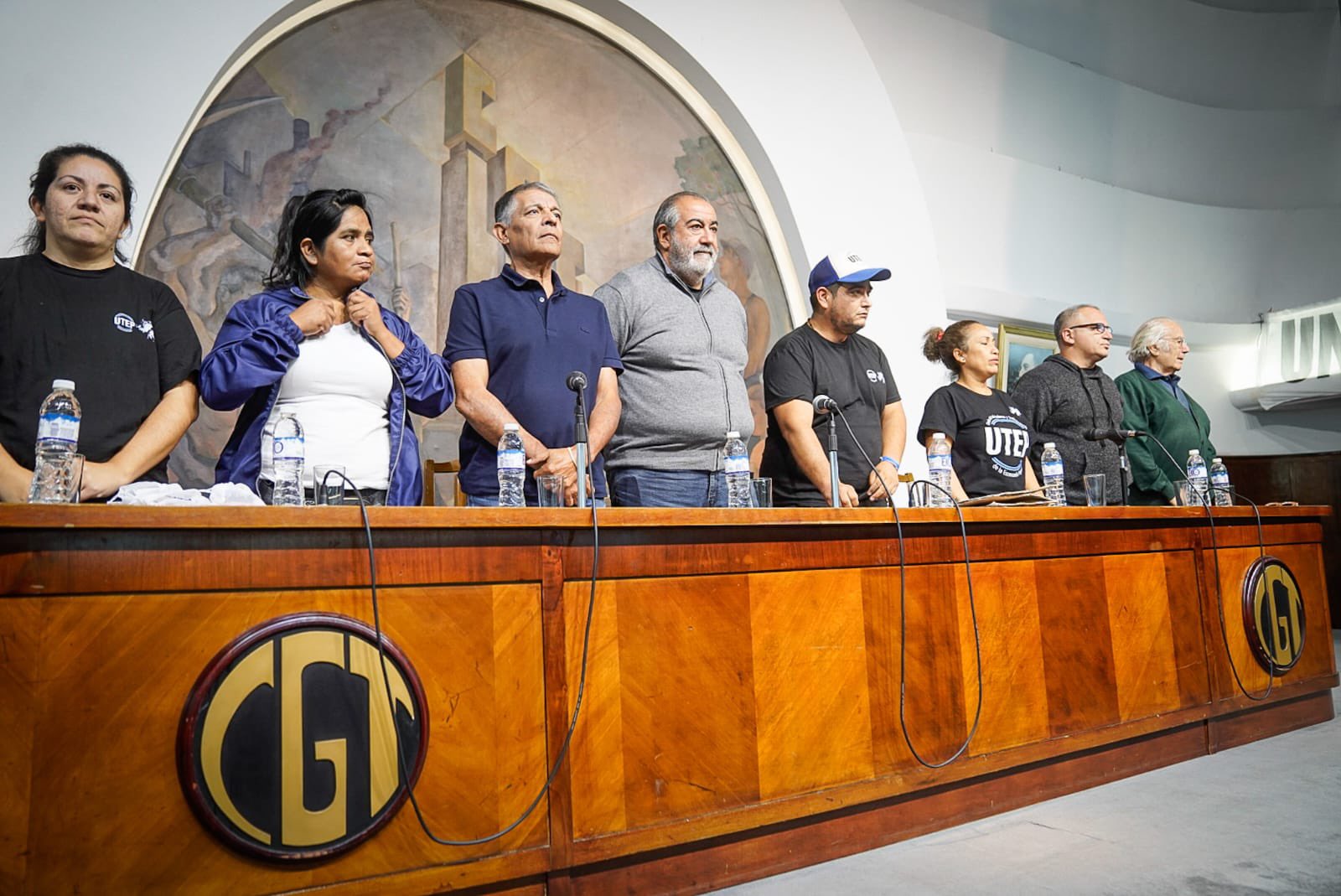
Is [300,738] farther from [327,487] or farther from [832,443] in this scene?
[832,443]

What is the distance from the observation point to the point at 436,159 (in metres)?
3.80

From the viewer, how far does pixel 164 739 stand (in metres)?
1.32

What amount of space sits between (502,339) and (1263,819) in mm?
2049

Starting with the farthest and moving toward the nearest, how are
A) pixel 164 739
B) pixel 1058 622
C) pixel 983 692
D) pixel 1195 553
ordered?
pixel 1195 553
pixel 1058 622
pixel 983 692
pixel 164 739

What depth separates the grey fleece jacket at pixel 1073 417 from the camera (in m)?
3.47

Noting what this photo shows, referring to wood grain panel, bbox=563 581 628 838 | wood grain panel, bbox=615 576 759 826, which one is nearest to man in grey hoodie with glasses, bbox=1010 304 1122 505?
wood grain panel, bbox=615 576 759 826

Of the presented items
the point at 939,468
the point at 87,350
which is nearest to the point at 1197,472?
the point at 939,468

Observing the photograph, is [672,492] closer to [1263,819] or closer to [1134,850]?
[1134,850]

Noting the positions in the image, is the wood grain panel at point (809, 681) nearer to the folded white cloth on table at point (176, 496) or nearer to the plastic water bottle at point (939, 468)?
the plastic water bottle at point (939, 468)

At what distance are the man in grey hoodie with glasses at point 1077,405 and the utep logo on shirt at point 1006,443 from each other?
0.94ft

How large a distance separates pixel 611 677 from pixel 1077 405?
2.50 meters

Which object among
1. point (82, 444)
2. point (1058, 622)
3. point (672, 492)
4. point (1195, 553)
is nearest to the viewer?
point (82, 444)

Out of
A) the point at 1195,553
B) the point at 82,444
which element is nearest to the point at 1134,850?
the point at 1195,553

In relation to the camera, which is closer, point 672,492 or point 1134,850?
point 1134,850
